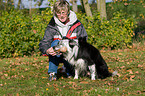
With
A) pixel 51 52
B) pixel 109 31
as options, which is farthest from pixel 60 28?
pixel 109 31

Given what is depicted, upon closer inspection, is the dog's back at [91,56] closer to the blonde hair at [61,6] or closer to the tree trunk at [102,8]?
the blonde hair at [61,6]

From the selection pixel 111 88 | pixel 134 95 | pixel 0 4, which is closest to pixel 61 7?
pixel 111 88

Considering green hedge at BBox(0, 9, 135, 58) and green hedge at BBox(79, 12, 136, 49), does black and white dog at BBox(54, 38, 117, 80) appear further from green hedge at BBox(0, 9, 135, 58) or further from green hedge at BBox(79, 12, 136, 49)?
green hedge at BBox(79, 12, 136, 49)

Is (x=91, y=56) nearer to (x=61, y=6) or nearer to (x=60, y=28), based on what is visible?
(x=60, y=28)

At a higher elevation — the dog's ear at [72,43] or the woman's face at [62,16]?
the woman's face at [62,16]

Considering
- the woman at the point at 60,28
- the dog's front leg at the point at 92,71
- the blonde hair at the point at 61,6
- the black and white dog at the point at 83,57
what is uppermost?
the blonde hair at the point at 61,6

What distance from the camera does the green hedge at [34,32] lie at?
9.69 metres

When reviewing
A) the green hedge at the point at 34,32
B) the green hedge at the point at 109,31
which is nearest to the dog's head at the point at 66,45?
the green hedge at the point at 34,32

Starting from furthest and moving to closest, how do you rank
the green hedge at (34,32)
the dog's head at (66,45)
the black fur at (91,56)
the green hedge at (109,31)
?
the green hedge at (109,31) < the green hedge at (34,32) < the black fur at (91,56) < the dog's head at (66,45)

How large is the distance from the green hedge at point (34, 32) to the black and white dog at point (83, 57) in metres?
5.40

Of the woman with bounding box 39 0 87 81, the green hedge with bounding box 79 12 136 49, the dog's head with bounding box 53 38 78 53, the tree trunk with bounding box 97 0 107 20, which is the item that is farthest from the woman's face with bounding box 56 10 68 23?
the tree trunk with bounding box 97 0 107 20

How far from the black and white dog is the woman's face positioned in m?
0.62

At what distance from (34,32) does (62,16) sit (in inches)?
215

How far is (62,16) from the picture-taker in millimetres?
4828
